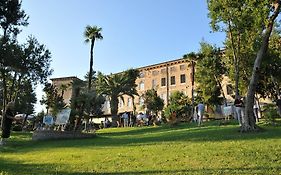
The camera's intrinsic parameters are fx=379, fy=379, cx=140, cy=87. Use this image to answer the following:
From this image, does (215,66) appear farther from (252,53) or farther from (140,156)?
(140,156)

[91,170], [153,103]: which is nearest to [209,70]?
[153,103]

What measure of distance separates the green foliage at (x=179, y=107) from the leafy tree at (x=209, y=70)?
12.3ft

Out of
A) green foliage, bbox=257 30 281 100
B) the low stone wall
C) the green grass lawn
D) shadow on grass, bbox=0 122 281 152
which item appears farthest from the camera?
green foliage, bbox=257 30 281 100

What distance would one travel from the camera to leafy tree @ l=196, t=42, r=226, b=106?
48.9m

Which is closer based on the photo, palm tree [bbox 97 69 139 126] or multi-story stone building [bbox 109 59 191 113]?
palm tree [bbox 97 69 139 126]

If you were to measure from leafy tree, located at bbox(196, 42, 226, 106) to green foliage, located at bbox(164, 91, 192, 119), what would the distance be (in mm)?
3759

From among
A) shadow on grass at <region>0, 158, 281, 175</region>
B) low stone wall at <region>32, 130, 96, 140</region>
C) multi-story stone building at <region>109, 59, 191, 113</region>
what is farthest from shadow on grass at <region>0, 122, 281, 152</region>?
multi-story stone building at <region>109, 59, 191, 113</region>

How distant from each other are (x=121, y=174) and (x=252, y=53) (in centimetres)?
3352

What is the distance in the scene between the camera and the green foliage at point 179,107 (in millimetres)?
50656

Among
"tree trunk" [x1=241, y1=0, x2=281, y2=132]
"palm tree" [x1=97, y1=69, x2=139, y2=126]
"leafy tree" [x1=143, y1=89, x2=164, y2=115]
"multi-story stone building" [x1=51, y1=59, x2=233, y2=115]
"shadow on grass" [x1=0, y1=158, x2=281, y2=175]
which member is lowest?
"shadow on grass" [x1=0, y1=158, x2=281, y2=175]

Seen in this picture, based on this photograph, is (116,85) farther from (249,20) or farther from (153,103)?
(249,20)

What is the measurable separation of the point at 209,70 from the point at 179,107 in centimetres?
715

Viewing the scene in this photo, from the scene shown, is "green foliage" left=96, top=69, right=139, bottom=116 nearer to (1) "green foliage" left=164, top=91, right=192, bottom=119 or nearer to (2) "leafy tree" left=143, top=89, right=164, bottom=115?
(2) "leafy tree" left=143, top=89, right=164, bottom=115

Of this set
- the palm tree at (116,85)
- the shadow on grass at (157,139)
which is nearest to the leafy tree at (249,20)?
the shadow on grass at (157,139)
